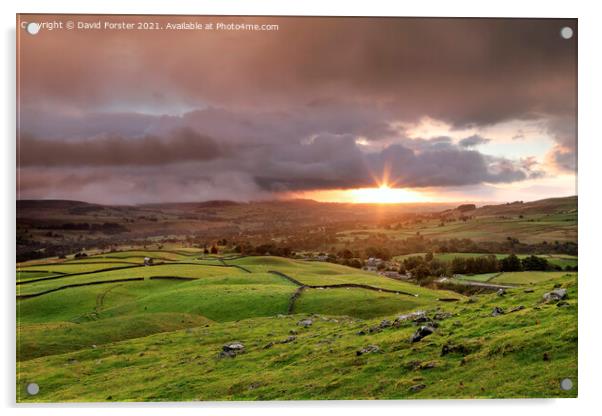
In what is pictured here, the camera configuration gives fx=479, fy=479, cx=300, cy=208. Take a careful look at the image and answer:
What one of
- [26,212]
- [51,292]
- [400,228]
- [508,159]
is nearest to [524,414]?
[400,228]

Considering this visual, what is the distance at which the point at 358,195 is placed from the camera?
574 inches

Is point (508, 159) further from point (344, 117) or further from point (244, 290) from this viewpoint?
point (244, 290)

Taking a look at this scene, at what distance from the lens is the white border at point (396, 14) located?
12727mm

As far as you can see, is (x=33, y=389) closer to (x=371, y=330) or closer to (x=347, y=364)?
(x=347, y=364)

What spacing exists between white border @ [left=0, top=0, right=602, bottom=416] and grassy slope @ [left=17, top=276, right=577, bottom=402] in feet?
1.34

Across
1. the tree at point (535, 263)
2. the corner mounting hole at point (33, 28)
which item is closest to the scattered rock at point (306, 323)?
the tree at point (535, 263)

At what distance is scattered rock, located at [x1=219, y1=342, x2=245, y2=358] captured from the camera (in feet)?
44.2

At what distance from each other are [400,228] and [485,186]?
2.79 m

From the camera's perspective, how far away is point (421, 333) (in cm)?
1231

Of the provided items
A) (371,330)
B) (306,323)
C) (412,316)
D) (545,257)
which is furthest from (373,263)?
(545,257)

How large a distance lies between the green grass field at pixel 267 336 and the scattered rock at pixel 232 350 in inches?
7.4

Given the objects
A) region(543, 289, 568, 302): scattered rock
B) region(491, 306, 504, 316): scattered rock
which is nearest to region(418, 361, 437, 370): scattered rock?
region(491, 306, 504, 316): scattered rock

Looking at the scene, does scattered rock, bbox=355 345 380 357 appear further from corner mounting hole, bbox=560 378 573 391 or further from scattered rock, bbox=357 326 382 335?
corner mounting hole, bbox=560 378 573 391

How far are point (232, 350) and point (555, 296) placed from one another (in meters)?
9.07
